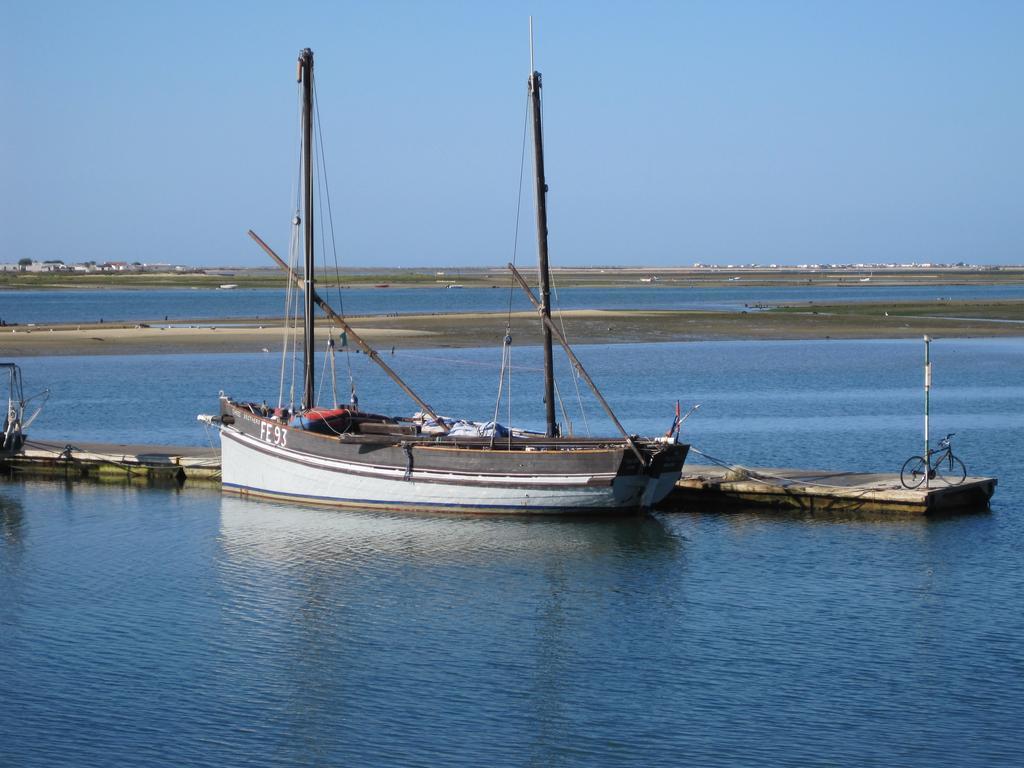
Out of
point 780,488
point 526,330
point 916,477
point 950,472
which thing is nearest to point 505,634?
point 780,488

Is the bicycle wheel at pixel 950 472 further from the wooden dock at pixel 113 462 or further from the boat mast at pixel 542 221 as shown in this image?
the wooden dock at pixel 113 462

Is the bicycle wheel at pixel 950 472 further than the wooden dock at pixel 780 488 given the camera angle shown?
Yes

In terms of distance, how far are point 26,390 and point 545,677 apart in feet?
145

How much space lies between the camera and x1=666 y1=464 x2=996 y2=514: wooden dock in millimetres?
31391

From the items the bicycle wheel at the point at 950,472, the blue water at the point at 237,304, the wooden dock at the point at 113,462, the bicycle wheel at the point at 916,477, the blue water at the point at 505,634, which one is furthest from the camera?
the blue water at the point at 237,304

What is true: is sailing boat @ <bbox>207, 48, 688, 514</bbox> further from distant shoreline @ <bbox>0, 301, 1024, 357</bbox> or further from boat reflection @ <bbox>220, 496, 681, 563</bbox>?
distant shoreline @ <bbox>0, 301, 1024, 357</bbox>

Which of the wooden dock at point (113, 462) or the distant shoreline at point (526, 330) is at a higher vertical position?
the distant shoreline at point (526, 330)

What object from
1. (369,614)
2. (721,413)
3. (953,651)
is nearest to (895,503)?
(953,651)

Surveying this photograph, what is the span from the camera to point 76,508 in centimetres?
3503

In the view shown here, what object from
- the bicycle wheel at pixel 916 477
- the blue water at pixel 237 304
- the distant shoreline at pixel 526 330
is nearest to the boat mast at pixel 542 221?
the bicycle wheel at pixel 916 477

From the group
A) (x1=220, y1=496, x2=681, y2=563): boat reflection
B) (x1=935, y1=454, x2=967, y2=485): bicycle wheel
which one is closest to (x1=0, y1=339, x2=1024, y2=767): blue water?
(x1=220, y1=496, x2=681, y2=563): boat reflection

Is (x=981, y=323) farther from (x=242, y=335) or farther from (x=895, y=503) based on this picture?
(x=895, y=503)

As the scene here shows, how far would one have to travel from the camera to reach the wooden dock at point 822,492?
3139 centimetres

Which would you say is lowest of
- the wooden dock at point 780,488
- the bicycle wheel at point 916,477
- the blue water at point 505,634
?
the blue water at point 505,634
